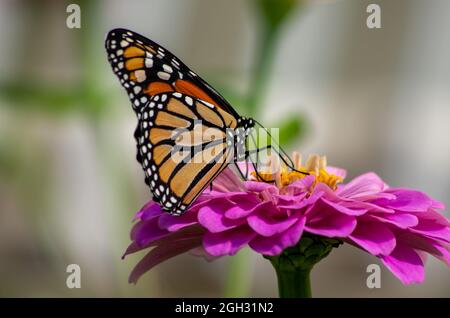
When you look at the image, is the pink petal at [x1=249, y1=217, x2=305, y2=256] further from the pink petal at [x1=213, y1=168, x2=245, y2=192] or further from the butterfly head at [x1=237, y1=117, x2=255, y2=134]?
the butterfly head at [x1=237, y1=117, x2=255, y2=134]

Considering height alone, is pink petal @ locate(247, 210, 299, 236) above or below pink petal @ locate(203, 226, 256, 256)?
above

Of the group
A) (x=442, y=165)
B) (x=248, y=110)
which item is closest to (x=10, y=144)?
(x=248, y=110)

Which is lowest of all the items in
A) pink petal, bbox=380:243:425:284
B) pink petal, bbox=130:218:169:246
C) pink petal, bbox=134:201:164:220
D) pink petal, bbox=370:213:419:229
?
pink petal, bbox=380:243:425:284

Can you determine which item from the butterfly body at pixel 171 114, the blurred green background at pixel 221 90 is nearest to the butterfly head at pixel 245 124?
the butterfly body at pixel 171 114

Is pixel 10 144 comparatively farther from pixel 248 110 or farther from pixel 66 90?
pixel 248 110

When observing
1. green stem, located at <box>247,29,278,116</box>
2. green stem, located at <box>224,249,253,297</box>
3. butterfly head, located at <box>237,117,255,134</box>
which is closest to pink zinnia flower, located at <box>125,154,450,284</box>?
butterfly head, located at <box>237,117,255,134</box>

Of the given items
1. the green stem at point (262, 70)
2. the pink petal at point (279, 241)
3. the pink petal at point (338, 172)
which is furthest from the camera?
the green stem at point (262, 70)

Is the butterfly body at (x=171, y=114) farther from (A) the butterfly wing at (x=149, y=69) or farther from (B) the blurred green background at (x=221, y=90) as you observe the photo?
(B) the blurred green background at (x=221, y=90)
